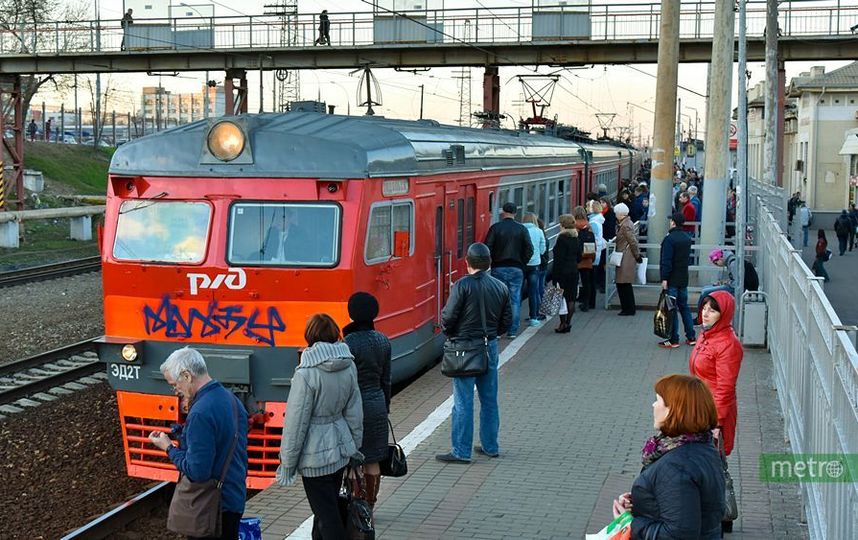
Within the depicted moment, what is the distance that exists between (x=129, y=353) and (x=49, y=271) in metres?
16.3

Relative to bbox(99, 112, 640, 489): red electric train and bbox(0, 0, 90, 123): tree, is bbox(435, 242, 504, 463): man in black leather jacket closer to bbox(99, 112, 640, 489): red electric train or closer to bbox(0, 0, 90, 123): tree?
bbox(99, 112, 640, 489): red electric train

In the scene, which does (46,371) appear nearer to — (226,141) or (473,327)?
(226,141)

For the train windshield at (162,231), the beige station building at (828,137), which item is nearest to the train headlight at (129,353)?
the train windshield at (162,231)

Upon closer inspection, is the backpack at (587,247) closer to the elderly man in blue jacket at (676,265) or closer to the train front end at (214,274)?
the elderly man in blue jacket at (676,265)

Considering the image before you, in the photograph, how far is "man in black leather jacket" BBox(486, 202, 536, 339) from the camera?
15023mm

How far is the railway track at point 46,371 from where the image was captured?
46.1 feet

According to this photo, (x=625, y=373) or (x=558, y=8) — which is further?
(x=558, y=8)

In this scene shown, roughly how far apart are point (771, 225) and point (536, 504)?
7207 mm

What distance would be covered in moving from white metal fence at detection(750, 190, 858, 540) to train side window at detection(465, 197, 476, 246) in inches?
159

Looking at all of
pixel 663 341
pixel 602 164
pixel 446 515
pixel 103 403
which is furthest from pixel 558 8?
pixel 446 515

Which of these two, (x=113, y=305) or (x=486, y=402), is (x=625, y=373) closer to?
(x=486, y=402)

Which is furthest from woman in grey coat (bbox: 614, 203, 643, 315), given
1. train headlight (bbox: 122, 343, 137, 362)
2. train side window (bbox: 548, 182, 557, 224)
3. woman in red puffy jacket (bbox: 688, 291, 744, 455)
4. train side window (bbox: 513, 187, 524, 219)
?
woman in red puffy jacket (bbox: 688, 291, 744, 455)

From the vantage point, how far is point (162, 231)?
1038 cm

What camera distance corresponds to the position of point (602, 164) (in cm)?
3183
